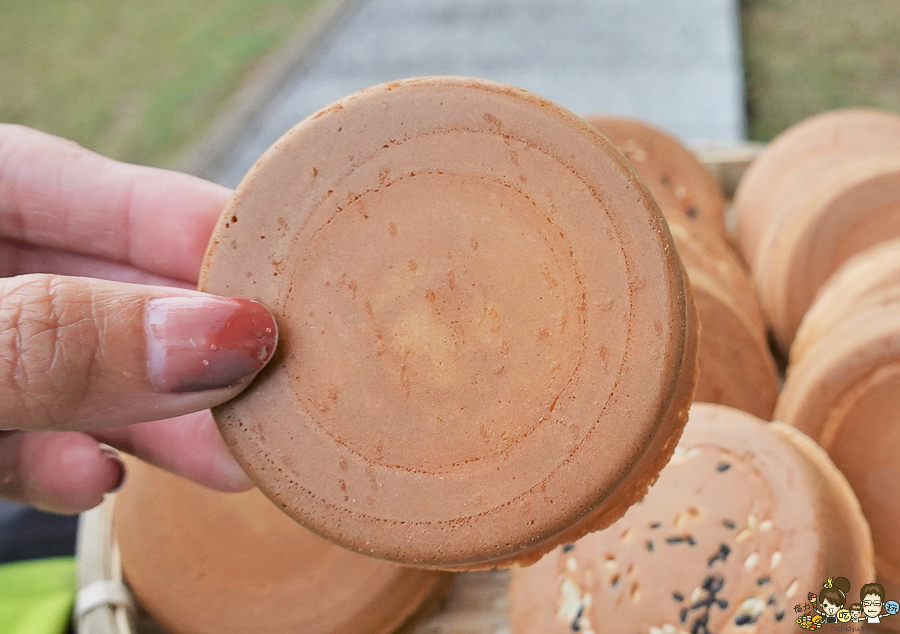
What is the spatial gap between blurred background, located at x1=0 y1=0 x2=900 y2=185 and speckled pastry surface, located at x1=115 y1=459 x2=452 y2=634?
1813 mm

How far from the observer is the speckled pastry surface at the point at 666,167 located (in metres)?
1.77

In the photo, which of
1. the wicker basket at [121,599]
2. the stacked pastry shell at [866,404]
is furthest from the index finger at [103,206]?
the stacked pastry shell at [866,404]

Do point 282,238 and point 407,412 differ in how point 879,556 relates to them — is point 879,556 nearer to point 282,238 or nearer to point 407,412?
point 407,412

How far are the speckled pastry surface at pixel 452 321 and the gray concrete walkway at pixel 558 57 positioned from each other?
2156mm

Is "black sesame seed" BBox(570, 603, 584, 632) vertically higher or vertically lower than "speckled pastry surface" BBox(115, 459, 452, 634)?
lower

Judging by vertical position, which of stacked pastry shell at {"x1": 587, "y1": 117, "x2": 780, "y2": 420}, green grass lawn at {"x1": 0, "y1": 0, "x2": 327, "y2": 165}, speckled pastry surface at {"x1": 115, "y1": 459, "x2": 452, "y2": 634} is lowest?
speckled pastry surface at {"x1": 115, "y1": 459, "x2": 452, "y2": 634}

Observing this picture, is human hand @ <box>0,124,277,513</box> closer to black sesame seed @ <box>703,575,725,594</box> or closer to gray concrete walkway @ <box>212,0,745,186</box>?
black sesame seed @ <box>703,575,725,594</box>

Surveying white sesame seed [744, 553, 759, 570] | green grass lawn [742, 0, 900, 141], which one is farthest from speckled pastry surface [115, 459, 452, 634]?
green grass lawn [742, 0, 900, 141]

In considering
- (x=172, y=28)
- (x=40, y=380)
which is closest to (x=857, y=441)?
(x=40, y=380)

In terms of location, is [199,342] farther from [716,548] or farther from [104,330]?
[716,548]

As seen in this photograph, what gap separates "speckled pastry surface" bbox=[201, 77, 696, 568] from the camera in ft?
2.62

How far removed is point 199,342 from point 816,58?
3.28 m

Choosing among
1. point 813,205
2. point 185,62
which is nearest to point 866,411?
point 813,205

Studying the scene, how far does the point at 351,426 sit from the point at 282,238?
24cm
